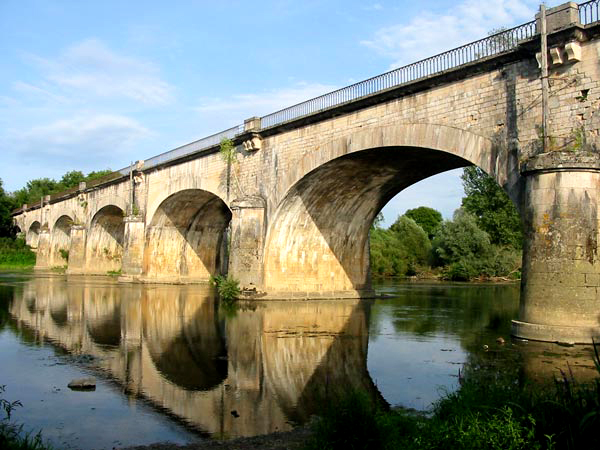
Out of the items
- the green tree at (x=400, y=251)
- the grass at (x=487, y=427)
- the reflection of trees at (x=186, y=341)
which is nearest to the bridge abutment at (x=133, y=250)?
the reflection of trees at (x=186, y=341)

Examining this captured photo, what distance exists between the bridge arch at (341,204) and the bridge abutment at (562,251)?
4.33m

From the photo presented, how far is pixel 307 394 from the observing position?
8.27 meters

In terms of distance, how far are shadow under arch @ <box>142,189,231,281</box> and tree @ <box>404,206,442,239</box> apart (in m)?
47.1

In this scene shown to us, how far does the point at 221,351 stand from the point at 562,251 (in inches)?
273

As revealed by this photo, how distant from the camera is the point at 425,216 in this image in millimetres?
78562

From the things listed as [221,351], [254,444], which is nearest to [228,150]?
[221,351]

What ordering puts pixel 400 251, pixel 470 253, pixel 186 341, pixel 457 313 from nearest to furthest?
pixel 186 341 → pixel 457 313 → pixel 470 253 → pixel 400 251

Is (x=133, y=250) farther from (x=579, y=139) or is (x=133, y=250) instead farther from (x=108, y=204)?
(x=579, y=139)

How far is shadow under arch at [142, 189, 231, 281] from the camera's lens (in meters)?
32.4

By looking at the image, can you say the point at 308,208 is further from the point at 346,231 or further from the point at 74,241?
the point at 74,241

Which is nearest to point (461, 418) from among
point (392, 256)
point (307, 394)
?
point (307, 394)

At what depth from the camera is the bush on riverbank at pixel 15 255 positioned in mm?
57312

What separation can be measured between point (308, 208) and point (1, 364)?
13.5 m

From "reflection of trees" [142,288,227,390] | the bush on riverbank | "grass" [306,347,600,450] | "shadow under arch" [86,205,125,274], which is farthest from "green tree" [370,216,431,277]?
"grass" [306,347,600,450]
